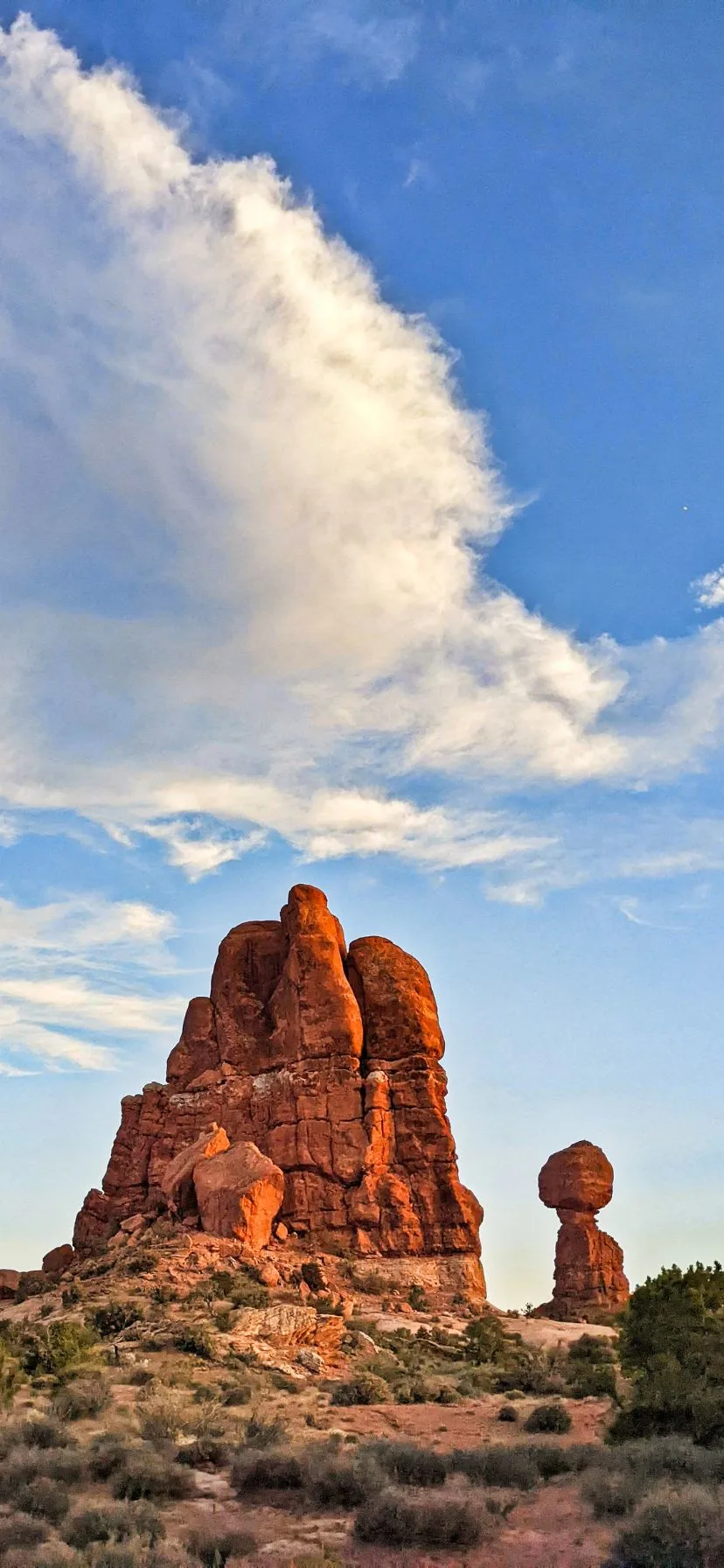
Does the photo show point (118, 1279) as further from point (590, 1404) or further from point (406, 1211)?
point (590, 1404)

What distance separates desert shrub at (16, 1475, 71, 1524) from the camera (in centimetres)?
1423

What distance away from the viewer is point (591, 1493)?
1543 centimetres

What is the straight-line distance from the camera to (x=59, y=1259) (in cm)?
4662

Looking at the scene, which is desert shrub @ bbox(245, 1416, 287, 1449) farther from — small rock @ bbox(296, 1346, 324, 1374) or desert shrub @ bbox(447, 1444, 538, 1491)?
small rock @ bbox(296, 1346, 324, 1374)

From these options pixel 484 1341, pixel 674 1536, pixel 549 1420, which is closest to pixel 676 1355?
pixel 549 1420

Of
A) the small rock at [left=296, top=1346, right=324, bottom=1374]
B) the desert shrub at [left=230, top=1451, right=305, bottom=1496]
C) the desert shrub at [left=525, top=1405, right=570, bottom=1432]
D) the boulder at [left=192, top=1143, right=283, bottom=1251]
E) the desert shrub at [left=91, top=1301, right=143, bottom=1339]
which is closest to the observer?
the desert shrub at [left=230, top=1451, right=305, bottom=1496]

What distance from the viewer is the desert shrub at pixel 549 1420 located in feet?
82.0

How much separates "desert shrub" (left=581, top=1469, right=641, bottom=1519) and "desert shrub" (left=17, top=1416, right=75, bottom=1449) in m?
9.14

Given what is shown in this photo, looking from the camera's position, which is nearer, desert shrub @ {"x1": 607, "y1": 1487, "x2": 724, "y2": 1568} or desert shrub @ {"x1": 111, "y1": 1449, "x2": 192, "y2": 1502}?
desert shrub @ {"x1": 607, "y1": 1487, "x2": 724, "y2": 1568}

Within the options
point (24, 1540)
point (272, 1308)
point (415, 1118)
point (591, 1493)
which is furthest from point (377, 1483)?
point (415, 1118)

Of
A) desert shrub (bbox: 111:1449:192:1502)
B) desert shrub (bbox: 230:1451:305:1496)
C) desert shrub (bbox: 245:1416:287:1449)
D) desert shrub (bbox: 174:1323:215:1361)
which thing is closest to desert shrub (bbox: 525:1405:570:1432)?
desert shrub (bbox: 245:1416:287:1449)

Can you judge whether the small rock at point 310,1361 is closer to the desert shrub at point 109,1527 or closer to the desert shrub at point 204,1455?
the desert shrub at point 204,1455

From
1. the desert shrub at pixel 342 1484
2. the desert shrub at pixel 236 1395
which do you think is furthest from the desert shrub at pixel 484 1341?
the desert shrub at pixel 342 1484

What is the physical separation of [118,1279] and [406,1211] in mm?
13283
